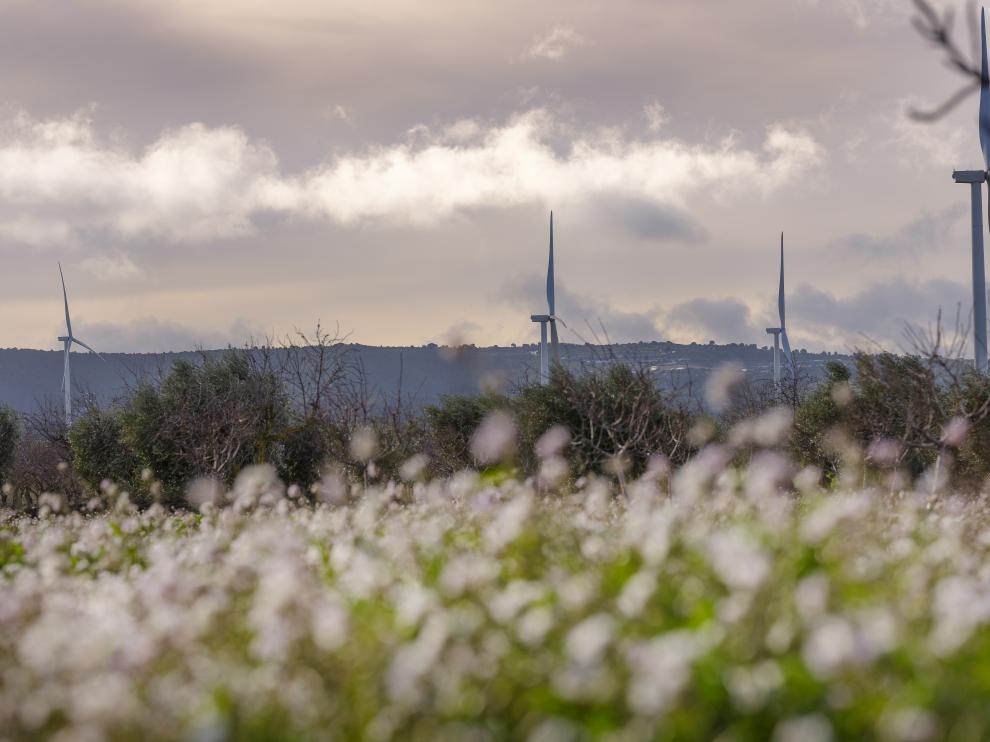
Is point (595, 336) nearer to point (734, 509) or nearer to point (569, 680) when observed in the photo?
point (734, 509)

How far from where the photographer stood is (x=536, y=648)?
5.26 meters

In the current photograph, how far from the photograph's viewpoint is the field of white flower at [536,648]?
4250 mm

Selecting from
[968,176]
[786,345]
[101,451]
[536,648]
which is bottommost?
[101,451]

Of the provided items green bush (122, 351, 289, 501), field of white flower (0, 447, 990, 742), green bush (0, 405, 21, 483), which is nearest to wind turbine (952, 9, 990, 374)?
green bush (122, 351, 289, 501)

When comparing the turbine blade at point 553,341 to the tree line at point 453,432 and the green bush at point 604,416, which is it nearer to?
the tree line at point 453,432

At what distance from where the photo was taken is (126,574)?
9.96 m

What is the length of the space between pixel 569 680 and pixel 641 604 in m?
1.03

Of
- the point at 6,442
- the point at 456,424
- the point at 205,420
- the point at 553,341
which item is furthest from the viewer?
the point at 553,341

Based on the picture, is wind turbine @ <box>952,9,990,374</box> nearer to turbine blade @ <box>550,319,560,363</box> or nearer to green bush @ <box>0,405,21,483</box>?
turbine blade @ <box>550,319,560,363</box>

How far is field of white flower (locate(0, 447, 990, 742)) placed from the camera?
13.9ft

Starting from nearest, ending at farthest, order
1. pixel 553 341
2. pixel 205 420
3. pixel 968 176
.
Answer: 1. pixel 205 420
2. pixel 968 176
3. pixel 553 341

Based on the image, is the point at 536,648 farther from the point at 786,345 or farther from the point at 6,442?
the point at 786,345

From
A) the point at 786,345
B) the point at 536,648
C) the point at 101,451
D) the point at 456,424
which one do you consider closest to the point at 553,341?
the point at 456,424

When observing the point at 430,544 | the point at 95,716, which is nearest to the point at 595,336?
the point at 430,544
